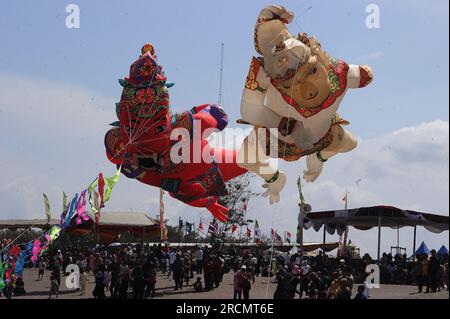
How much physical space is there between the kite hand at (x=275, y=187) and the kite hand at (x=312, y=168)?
520 millimetres

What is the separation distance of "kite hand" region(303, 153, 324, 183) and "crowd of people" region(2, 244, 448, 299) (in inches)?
84.0

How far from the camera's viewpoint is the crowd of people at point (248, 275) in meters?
16.4

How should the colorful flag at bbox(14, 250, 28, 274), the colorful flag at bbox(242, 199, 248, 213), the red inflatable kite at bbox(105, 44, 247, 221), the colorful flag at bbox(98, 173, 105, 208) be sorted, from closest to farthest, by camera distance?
the colorful flag at bbox(14, 250, 28, 274), the colorful flag at bbox(98, 173, 105, 208), the red inflatable kite at bbox(105, 44, 247, 221), the colorful flag at bbox(242, 199, 248, 213)

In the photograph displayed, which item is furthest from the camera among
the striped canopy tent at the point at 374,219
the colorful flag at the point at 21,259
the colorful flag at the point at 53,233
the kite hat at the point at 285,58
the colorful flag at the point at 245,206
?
the colorful flag at the point at 245,206

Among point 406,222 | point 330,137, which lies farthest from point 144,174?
point 406,222

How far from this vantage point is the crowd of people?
16359 millimetres

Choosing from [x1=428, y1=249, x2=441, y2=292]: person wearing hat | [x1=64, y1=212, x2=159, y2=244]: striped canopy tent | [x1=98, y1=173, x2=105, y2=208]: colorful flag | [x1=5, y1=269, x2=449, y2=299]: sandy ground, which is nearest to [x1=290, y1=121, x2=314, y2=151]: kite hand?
[x1=98, y1=173, x2=105, y2=208]: colorful flag

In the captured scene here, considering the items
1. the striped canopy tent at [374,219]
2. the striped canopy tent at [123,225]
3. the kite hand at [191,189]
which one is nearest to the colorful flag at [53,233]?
the kite hand at [191,189]

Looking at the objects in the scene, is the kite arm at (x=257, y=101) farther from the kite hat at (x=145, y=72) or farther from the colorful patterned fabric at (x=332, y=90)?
the kite hat at (x=145, y=72)

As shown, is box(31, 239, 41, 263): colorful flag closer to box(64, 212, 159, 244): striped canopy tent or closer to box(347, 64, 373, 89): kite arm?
box(347, 64, 373, 89): kite arm

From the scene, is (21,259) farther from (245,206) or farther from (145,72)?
(245,206)

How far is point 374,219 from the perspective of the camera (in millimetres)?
23672

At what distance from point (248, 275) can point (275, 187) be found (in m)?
2.31
